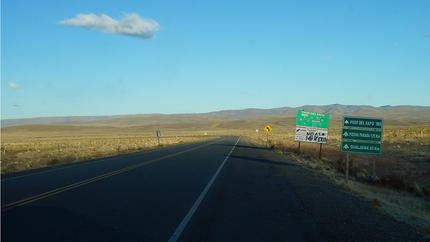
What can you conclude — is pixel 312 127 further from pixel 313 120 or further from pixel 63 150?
pixel 63 150

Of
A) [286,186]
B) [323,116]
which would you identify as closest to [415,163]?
[323,116]

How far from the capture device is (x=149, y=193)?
40.3ft

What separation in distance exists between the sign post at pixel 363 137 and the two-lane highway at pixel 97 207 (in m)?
6.16

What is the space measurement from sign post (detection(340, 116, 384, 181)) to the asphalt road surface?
2940 millimetres

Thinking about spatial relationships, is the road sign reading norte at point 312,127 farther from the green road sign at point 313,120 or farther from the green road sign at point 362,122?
the green road sign at point 362,122

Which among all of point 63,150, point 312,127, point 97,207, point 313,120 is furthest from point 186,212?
point 63,150


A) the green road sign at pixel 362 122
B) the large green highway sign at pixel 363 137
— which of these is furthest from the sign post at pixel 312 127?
the green road sign at pixel 362 122

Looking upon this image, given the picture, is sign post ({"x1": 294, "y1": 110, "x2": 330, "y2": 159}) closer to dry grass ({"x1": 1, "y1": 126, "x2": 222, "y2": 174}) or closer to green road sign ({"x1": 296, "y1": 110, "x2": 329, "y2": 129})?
green road sign ({"x1": 296, "y1": 110, "x2": 329, "y2": 129})

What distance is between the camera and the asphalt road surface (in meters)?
7.70

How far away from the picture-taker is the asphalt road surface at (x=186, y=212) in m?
7.70

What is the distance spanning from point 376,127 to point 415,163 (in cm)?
1474

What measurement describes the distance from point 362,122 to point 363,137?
2.20 ft

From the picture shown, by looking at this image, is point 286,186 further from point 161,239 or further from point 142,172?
point 161,239

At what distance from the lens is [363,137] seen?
1777cm
